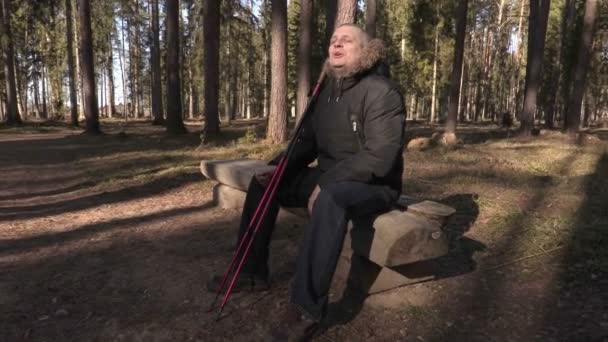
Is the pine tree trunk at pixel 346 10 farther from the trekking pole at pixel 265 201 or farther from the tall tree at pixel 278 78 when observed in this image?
the trekking pole at pixel 265 201

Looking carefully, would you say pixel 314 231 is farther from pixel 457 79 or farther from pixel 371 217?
pixel 457 79

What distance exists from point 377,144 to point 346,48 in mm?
759

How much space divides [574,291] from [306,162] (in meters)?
2.25

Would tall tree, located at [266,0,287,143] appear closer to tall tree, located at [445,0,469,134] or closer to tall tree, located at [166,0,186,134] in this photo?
tall tree, located at [166,0,186,134]

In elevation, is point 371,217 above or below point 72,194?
above

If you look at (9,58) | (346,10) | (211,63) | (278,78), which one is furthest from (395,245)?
(9,58)

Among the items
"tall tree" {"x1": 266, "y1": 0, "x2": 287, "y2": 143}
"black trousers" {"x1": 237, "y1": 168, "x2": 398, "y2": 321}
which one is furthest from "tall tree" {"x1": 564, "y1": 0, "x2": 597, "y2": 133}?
"black trousers" {"x1": 237, "y1": 168, "x2": 398, "y2": 321}

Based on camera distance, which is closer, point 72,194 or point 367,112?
point 367,112

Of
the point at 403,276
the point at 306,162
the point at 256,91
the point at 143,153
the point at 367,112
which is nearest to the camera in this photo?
the point at 367,112

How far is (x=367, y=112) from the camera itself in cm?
296

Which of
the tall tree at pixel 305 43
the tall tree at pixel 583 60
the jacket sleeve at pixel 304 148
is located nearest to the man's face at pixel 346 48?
the jacket sleeve at pixel 304 148

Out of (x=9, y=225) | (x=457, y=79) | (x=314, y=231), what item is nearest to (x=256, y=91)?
(x=457, y=79)

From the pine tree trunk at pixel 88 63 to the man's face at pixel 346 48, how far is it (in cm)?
1574

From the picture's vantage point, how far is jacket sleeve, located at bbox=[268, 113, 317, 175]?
346 centimetres
